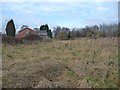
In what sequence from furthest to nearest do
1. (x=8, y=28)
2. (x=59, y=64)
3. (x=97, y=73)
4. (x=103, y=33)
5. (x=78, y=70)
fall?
(x=8, y=28) → (x=103, y=33) → (x=59, y=64) → (x=78, y=70) → (x=97, y=73)

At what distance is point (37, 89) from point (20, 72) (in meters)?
1.75

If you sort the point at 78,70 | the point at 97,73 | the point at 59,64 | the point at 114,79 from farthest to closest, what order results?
the point at 59,64, the point at 78,70, the point at 97,73, the point at 114,79

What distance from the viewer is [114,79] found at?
287 inches

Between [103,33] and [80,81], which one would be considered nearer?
[80,81]

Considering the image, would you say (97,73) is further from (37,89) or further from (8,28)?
(8,28)

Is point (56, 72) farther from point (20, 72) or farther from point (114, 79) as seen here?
point (114, 79)

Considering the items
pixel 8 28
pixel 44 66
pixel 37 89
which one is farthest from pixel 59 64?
pixel 8 28

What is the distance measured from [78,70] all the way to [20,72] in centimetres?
186

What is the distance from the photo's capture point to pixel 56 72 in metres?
8.57

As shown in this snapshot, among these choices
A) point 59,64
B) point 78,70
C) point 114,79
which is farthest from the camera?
point 59,64

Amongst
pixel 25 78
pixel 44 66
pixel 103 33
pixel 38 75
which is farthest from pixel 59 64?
pixel 103 33

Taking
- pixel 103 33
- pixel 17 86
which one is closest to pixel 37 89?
pixel 17 86

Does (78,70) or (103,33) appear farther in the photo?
(103,33)

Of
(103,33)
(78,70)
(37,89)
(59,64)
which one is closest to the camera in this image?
(37,89)
